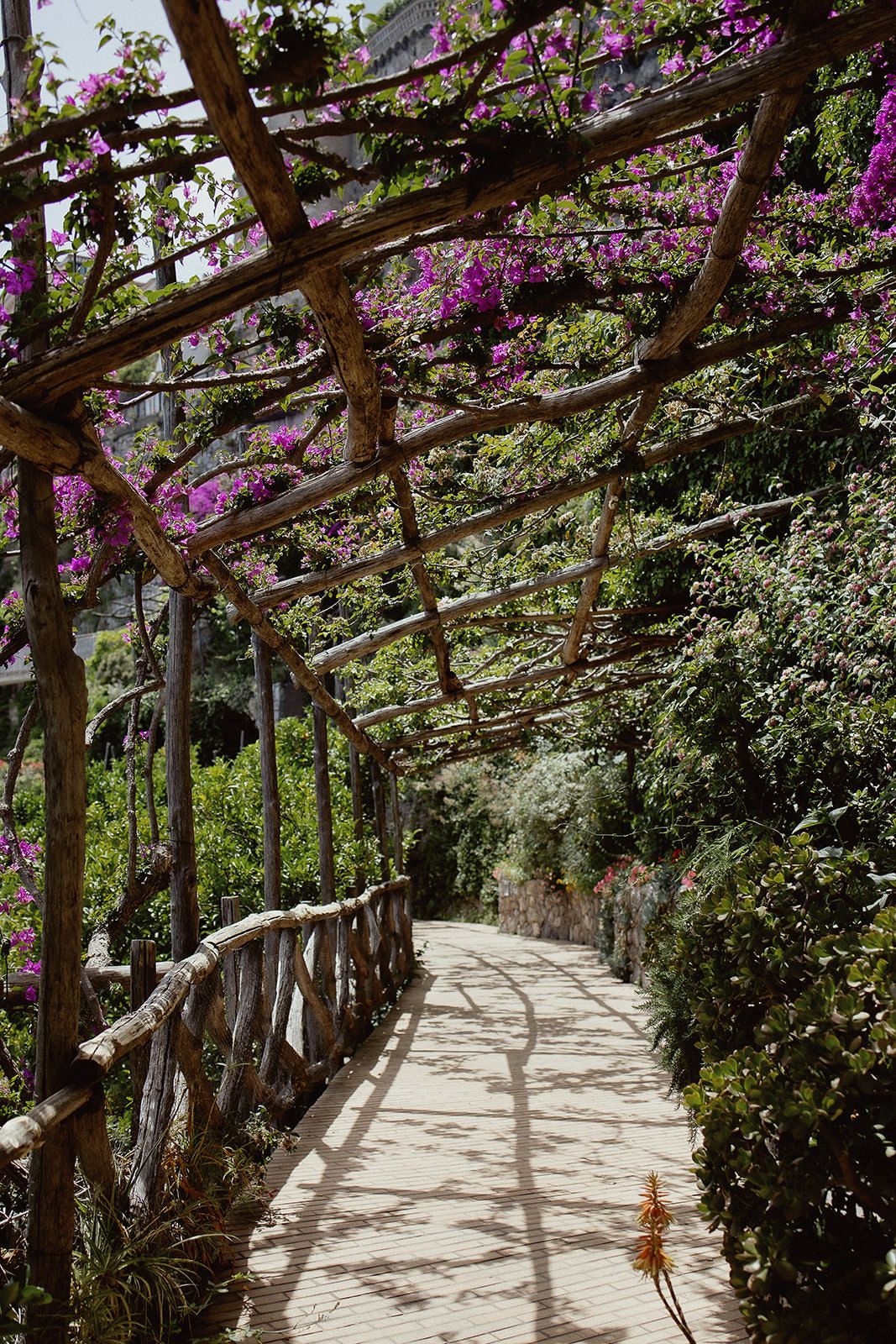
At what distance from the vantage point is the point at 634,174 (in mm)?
3289

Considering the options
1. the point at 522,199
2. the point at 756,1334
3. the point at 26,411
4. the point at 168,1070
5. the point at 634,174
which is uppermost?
the point at 634,174

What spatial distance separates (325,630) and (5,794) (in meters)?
2.76

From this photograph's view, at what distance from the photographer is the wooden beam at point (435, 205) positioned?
2203 mm

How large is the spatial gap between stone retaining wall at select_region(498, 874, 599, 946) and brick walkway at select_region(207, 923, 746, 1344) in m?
6.98

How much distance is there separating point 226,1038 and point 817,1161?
2267 mm

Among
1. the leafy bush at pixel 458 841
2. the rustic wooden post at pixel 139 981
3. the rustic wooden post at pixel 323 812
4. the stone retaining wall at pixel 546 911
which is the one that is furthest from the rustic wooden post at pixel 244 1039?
the leafy bush at pixel 458 841

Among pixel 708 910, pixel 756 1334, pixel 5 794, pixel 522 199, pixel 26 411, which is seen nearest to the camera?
pixel 756 1334

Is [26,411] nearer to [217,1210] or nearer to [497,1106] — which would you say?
[217,1210]

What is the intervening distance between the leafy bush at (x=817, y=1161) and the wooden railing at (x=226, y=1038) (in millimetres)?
1345

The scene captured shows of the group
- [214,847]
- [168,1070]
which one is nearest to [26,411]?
[168,1070]

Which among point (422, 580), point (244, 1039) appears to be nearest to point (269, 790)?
point (422, 580)

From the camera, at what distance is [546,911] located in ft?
50.2

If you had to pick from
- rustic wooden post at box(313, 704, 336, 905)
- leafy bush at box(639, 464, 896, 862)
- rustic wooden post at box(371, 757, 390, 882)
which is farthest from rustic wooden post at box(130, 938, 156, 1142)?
rustic wooden post at box(371, 757, 390, 882)

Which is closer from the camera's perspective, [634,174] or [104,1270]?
[104,1270]
